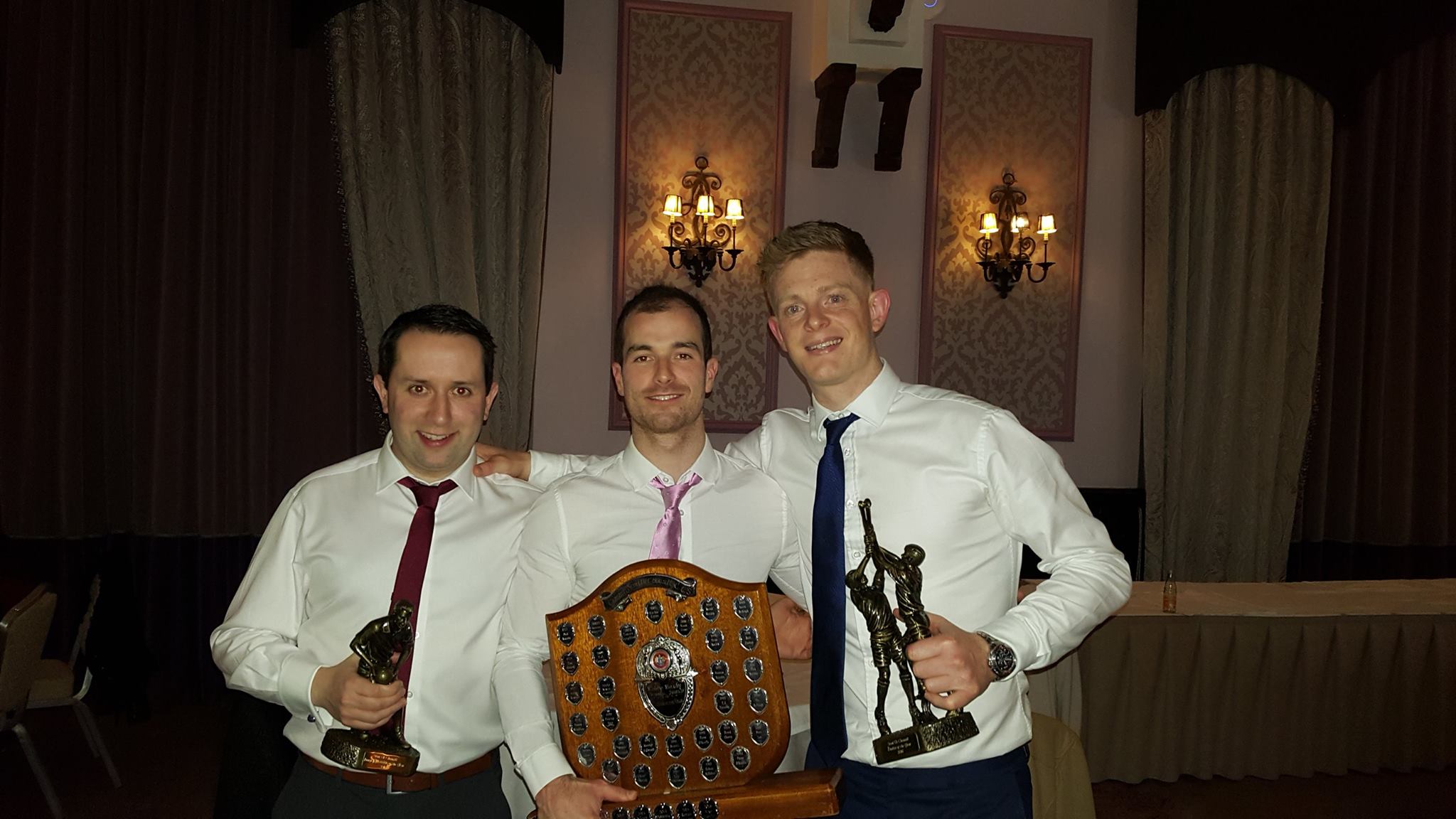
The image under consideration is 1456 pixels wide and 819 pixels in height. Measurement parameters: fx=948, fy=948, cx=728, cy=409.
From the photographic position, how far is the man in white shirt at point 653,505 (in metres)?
1.95

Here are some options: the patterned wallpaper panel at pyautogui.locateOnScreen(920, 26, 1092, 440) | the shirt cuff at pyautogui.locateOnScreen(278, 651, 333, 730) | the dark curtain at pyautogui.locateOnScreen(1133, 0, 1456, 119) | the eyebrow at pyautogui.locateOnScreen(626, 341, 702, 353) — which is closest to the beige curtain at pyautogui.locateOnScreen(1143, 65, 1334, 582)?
the dark curtain at pyautogui.locateOnScreen(1133, 0, 1456, 119)

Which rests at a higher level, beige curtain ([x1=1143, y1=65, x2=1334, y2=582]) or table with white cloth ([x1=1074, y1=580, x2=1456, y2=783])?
beige curtain ([x1=1143, y1=65, x2=1334, y2=582])

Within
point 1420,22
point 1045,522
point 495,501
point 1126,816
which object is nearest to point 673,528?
point 495,501

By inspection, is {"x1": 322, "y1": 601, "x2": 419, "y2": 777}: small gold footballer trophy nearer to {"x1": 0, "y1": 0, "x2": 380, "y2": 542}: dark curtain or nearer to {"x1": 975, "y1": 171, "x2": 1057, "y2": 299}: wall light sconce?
{"x1": 0, "y1": 0, "x2": 380, "y2": 542}: dark curtain

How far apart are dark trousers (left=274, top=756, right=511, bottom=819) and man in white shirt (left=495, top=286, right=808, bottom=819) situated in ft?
0.76

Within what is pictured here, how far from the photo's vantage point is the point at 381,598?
1945 mm

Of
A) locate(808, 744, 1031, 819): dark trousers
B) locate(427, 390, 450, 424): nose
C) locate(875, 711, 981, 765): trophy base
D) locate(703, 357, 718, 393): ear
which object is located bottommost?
locate(808, 744, 1031, 819): dark trousers

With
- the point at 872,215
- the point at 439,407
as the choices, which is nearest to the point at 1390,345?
the point at 872,215

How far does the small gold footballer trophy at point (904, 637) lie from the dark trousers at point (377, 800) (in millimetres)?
889

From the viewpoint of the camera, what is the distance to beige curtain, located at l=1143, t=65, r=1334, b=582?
606 centimetres

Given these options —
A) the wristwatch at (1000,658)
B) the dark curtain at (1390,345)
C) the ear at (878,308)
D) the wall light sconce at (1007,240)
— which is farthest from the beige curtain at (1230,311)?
the wristwatch at (1000,658)

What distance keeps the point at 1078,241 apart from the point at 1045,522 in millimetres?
4744

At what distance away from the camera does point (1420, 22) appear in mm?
6039

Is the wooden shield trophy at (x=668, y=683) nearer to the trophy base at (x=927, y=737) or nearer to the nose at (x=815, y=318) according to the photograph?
the trophy base at (x=927, y=737)
